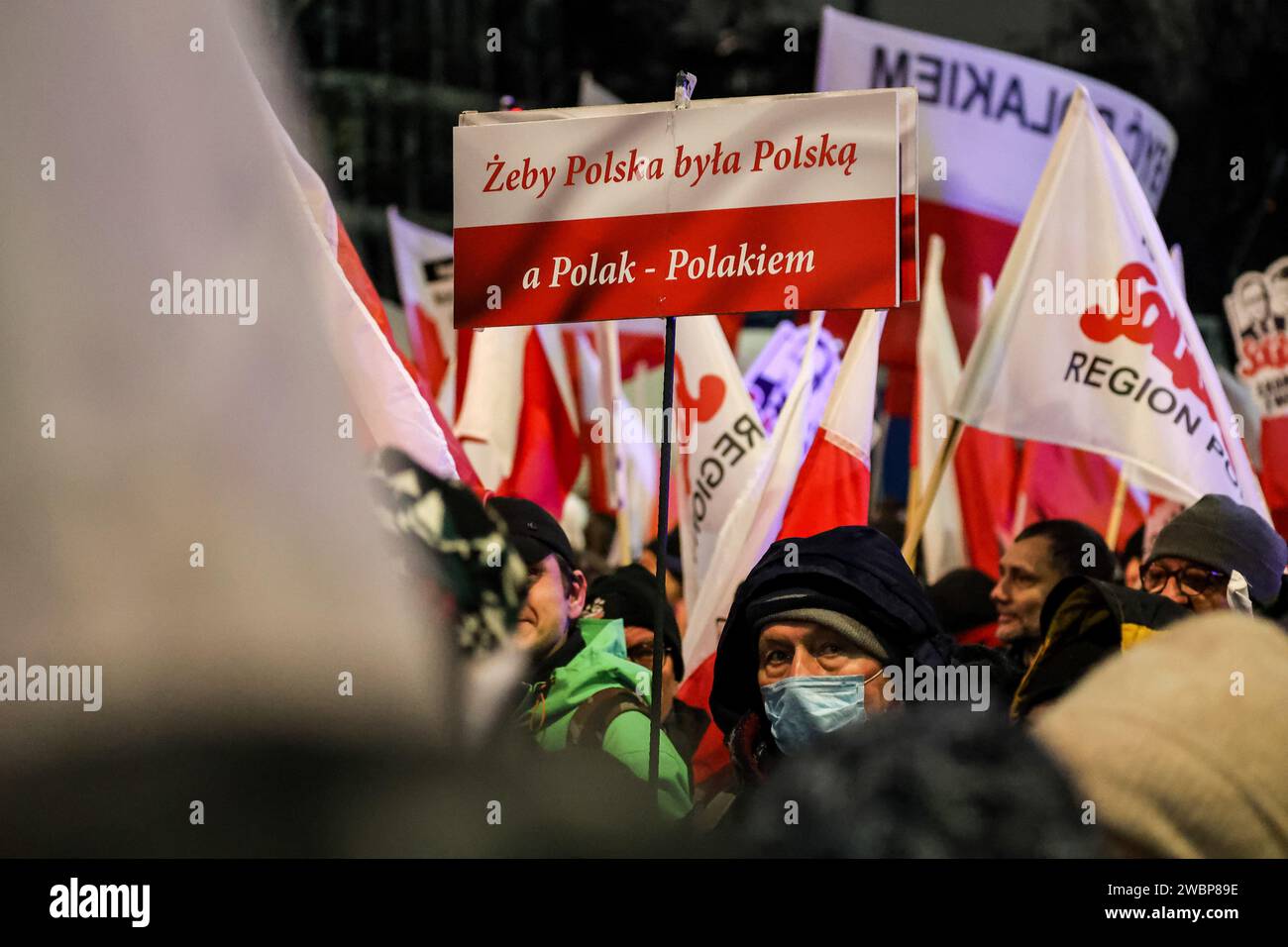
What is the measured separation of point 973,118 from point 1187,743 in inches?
283

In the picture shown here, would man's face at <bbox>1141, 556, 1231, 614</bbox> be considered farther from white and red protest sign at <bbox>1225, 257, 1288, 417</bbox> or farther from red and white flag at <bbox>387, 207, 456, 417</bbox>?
red and white flag at <bbox>387, 207, 456, 417</bbox>

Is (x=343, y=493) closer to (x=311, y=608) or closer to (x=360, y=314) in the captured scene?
(x=311, y=608)

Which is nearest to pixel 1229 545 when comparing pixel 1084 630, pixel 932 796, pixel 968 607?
pixel 1084 630

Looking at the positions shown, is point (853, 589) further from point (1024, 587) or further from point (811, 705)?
point (1024, 587)

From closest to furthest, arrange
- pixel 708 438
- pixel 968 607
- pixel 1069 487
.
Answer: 1. pixel 968 607
2. pixel 708 438
3. pixel 1069 487

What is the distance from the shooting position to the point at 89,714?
123 cm

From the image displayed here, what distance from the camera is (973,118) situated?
807 centimetres

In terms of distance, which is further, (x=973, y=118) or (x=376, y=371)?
(x=973, y=118)

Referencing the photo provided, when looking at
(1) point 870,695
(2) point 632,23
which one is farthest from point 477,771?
(2) point 632,23

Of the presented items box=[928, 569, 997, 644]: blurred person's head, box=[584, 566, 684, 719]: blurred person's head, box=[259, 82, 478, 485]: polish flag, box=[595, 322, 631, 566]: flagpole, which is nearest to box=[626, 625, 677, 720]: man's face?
box=[584, 566, 684, 719]: blurred person's head

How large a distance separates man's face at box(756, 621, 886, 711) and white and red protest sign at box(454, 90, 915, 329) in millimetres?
658

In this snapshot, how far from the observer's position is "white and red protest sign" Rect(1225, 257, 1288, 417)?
7.22 m

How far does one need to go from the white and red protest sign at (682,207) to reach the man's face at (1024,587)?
2.18 m
